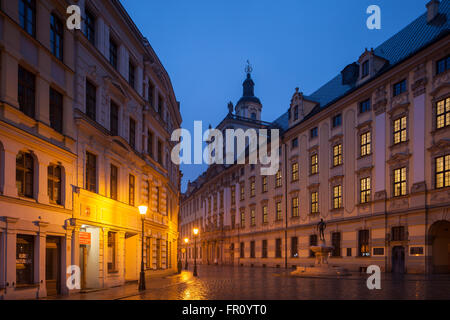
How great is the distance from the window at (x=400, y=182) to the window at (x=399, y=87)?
19.1 feet

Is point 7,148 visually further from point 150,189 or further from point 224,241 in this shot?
point 224,241

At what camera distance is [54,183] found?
54.7 ft

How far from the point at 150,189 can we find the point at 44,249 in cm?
1393

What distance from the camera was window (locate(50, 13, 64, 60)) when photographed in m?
17.0

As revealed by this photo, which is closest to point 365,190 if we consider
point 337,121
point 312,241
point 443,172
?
point 337,121

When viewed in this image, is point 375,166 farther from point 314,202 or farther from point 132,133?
point 132,133

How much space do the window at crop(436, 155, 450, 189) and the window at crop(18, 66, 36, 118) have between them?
2454 cm

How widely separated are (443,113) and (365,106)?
27.9 feet

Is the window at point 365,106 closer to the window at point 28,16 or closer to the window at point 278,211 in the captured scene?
the window at point 278,211

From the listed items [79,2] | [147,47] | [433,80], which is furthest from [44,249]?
[433,80]

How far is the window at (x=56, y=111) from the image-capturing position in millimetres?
16766

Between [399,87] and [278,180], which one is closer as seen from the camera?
[399,87]


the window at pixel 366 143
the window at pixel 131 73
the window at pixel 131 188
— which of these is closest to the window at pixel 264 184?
the window at pixel 366 143

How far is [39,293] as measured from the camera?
49.0ft
